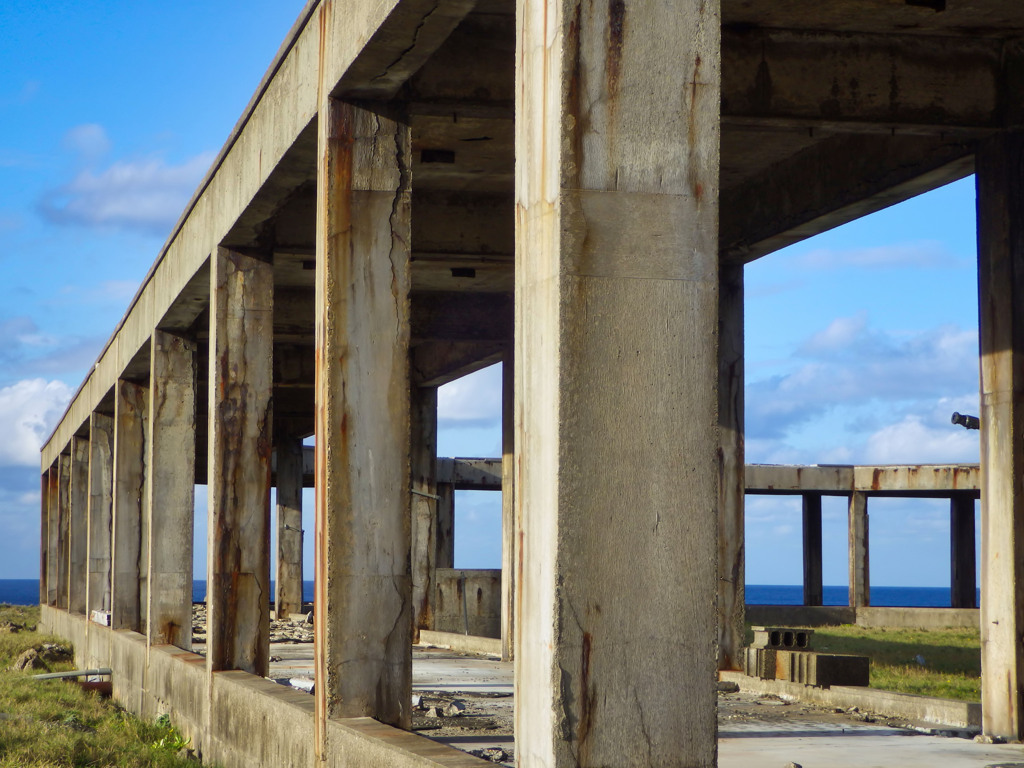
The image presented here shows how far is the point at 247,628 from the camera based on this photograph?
10750 mm

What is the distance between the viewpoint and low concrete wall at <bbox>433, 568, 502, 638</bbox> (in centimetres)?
2311

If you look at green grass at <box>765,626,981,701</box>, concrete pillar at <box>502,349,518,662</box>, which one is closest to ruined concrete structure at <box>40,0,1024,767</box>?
concrete pillar at <box>502,349,518,662</box>

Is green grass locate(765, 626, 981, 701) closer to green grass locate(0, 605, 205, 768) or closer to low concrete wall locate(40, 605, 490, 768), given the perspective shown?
low concrete wall locate(40, 605, 490, 768)

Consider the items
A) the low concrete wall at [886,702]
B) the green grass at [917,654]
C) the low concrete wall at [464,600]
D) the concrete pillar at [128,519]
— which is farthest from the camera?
the low concrete wall at [464,600]

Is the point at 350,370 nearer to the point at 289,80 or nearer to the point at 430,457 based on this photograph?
the point at 289,80

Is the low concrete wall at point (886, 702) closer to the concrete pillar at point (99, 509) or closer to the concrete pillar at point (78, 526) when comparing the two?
the concrete pillar at point (99, 509)

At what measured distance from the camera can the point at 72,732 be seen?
38.5 ft

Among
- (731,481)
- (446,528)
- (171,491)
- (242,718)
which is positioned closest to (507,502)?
(731,481)

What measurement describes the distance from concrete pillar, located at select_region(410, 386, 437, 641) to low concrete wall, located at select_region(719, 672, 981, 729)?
10.1 metres

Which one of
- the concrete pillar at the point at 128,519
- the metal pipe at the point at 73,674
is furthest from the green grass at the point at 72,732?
the concrete pillar at the point at 128,519

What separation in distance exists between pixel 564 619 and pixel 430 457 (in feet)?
62.5

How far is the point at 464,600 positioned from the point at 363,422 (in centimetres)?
1632

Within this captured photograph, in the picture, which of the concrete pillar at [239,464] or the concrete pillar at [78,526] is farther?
the concrete pillar at [78,526]

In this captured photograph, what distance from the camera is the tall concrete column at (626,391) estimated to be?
3.97 m
